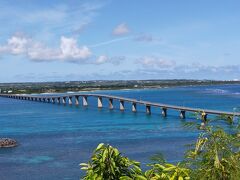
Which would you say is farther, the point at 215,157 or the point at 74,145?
the point at 74,145

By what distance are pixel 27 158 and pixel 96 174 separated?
175 ft

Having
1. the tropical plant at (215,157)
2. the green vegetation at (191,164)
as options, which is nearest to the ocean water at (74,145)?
the tropical plant at (215,157)

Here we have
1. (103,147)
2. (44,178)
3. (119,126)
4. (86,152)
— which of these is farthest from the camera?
(119,126)

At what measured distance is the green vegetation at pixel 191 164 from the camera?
10.9 m

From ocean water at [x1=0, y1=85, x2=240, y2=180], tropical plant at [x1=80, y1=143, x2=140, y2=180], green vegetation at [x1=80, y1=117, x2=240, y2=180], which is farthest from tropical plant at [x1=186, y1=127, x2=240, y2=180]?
ocean water at [x1=0, y1=85, x2=240, y2=180]

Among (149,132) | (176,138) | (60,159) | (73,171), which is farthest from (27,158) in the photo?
(149,132)

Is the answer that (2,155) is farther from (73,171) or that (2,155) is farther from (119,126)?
(119,126)

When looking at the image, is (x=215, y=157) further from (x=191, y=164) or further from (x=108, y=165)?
(x=108, y=165)

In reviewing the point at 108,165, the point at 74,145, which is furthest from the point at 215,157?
the point at 74,145

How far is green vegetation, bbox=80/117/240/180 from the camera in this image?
35.6 feet

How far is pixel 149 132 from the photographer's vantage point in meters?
90.2

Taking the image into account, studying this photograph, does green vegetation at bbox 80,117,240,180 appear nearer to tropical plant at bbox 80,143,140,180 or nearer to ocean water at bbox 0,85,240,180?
tropical plant at bbox 80,143,140,180

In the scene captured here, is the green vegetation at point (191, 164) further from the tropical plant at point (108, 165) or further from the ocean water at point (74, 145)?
the ocean water at point (74, 145)

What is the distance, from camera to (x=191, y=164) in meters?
12.7
